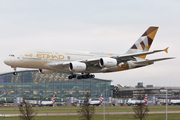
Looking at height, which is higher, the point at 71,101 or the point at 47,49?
the point at 47,49

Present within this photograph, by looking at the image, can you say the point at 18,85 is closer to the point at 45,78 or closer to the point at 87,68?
the point at 45,78

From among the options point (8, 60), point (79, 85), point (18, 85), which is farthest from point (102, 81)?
point (8, 60)

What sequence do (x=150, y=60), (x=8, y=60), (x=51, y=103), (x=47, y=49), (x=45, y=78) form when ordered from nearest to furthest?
(x=8, y=60) → (x=47, y=49) → (x=150, y=60) → (x=51, y=103) → (x=45, y=78)

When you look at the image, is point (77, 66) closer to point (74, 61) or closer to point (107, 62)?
point (74, 61)

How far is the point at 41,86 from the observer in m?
115

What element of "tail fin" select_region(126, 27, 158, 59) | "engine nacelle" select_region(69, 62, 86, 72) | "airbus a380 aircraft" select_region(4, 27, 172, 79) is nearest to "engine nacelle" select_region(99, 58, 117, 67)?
"airbus a380 aircraft" select_region(4, 27, 172, 79)

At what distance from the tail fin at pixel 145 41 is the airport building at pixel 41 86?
2163 inches

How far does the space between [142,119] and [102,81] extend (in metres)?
69.9

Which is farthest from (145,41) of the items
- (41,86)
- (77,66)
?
(41,86)

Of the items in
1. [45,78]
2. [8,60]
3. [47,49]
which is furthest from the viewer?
[45,78]

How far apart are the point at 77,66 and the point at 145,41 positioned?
20206mm

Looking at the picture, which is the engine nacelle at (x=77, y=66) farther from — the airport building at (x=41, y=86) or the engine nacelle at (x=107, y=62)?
the airport building at (x=41, y=86)

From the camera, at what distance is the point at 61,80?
117500mm

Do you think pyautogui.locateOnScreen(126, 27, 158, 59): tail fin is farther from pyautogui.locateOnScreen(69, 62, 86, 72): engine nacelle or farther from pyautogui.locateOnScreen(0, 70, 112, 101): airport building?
pyautogui.locateOnScreen(0, 70, 112, 101): airport building
